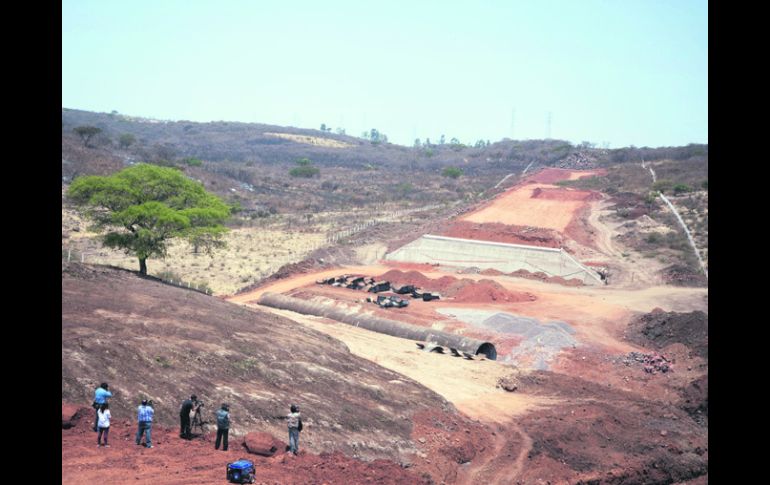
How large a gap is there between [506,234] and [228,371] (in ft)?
163

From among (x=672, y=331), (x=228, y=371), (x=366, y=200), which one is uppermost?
(x=366, y=200)

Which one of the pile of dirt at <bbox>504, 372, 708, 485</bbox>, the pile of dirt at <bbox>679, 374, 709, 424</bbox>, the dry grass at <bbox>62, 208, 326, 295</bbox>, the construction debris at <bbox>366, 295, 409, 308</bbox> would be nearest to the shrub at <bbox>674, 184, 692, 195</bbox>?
the dry grass at <bbox>62, 208, 326, 295</bbox>

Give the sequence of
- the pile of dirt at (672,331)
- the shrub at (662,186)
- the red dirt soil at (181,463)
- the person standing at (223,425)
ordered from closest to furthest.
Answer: the red dirt soil at (181,463)
the person standing at (223,425)
the pile of dirt at (672,331)
the shrub at (662,186)

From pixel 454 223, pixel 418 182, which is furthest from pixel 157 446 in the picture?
pixel 418 182

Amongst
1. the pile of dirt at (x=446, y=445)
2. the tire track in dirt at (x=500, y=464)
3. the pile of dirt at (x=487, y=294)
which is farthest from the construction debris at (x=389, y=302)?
the tire track in dirt at (x=500, y=464)

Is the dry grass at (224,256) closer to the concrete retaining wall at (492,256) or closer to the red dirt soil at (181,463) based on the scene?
the concrete retaining wall at (492,256)

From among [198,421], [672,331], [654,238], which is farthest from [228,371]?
[654,238]

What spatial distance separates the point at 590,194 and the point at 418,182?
187 ft

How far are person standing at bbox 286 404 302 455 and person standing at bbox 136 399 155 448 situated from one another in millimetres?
3366

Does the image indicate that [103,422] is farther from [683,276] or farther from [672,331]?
[683,276]

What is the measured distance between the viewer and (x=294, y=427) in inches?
667

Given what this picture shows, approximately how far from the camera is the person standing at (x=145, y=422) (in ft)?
50.5

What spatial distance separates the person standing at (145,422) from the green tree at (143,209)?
76.7ft
